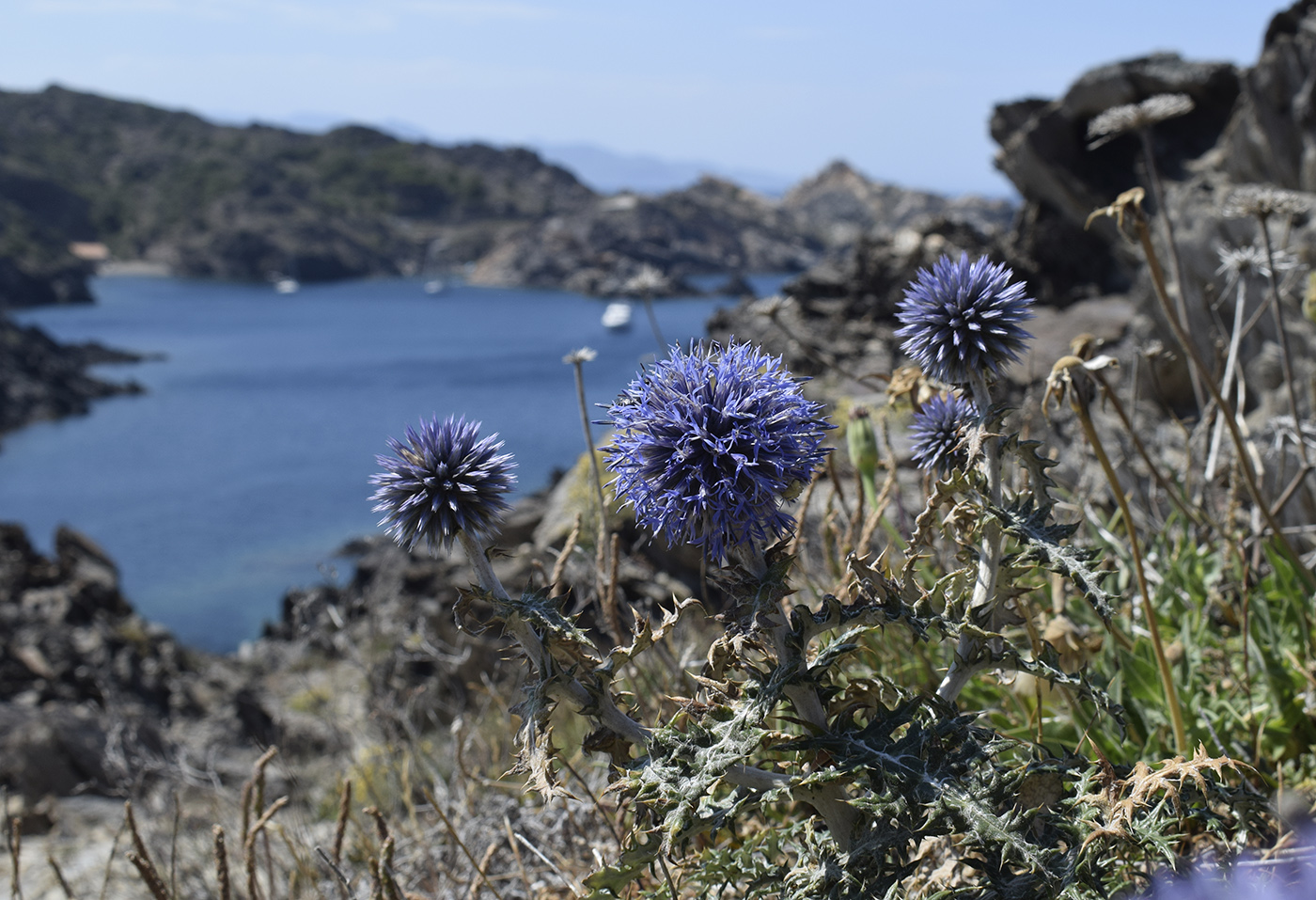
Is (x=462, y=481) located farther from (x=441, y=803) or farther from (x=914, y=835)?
(x=441, y=803)

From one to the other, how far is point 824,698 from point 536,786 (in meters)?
0.71

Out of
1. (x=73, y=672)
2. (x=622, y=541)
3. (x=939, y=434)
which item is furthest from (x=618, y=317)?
(x=939, y=434)

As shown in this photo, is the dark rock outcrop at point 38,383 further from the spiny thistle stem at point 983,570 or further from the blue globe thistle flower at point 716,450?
the spiny thistle stem at point 983,570

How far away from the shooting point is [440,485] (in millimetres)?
2051

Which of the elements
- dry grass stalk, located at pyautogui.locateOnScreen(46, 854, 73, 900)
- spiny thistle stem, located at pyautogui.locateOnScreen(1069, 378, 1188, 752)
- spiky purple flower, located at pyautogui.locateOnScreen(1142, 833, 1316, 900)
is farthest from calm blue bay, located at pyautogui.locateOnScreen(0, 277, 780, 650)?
spiky purple flower, located at pyautogui.locateOnScreen(1142, 833, 1316, 900)

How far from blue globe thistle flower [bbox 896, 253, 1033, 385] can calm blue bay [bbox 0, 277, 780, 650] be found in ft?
12.0

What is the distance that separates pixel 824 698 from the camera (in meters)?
2.09

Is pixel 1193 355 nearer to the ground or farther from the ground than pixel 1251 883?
farther from the ground

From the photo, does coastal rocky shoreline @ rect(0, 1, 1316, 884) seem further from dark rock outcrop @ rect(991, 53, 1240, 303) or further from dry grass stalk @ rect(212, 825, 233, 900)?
dry grass stalk @ rect(212, 825, 233, 900)

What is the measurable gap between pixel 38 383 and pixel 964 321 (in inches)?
2935

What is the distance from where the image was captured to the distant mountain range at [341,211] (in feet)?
369

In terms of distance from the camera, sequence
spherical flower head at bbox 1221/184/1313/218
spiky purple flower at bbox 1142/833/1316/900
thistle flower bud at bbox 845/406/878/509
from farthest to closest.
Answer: spherical flower head at bbox 1221/184/1313/218 → thistle flower bud at bbox 845/406/878/509 → spiky purple flower at bbox 1142/833/1316/900

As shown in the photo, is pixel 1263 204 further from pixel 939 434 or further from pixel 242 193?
pixel 242 193

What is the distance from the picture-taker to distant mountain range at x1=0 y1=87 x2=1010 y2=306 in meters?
112
